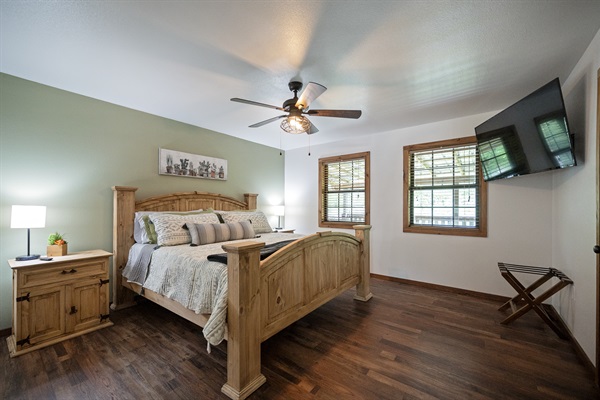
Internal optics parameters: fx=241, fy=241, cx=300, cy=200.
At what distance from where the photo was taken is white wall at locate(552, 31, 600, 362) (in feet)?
6.09

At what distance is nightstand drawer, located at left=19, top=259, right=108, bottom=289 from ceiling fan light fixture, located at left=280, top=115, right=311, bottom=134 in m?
2.41

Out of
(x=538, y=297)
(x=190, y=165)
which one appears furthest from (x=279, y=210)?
(x=538, y=297)

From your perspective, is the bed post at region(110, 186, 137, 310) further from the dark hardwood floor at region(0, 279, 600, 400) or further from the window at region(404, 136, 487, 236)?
the window at region(404, 136, 487, 236)

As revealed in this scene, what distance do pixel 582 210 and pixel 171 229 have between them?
13.0 ft

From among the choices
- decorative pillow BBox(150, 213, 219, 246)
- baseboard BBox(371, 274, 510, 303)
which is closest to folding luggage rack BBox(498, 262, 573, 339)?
baseboard BBox(371, 274, 510, 303)

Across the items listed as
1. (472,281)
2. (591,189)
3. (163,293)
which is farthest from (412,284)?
(163,293)

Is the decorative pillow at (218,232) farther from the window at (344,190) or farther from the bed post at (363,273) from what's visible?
the window at (344,190)

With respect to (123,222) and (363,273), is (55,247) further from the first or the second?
(363,273)

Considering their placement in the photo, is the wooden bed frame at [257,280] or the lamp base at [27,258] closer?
the wooden bed frame at [257,280]

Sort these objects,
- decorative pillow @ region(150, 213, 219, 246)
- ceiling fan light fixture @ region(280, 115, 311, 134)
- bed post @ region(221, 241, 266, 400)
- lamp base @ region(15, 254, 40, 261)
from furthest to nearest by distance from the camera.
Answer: decorative pillow @ region(150, 213, 219, 246), ceiling fan light fixture @ region(280, 115, 311, 134), lamp base @ region(15, 254, 40, 261), bed post @ region(221, 241, 266, 400)

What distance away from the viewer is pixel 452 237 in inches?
139

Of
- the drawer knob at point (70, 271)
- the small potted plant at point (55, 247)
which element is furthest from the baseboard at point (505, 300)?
the small potted plant at point (55, 247)

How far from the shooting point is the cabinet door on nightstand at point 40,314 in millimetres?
2049

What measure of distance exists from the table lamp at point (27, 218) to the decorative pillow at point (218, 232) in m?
1.26
